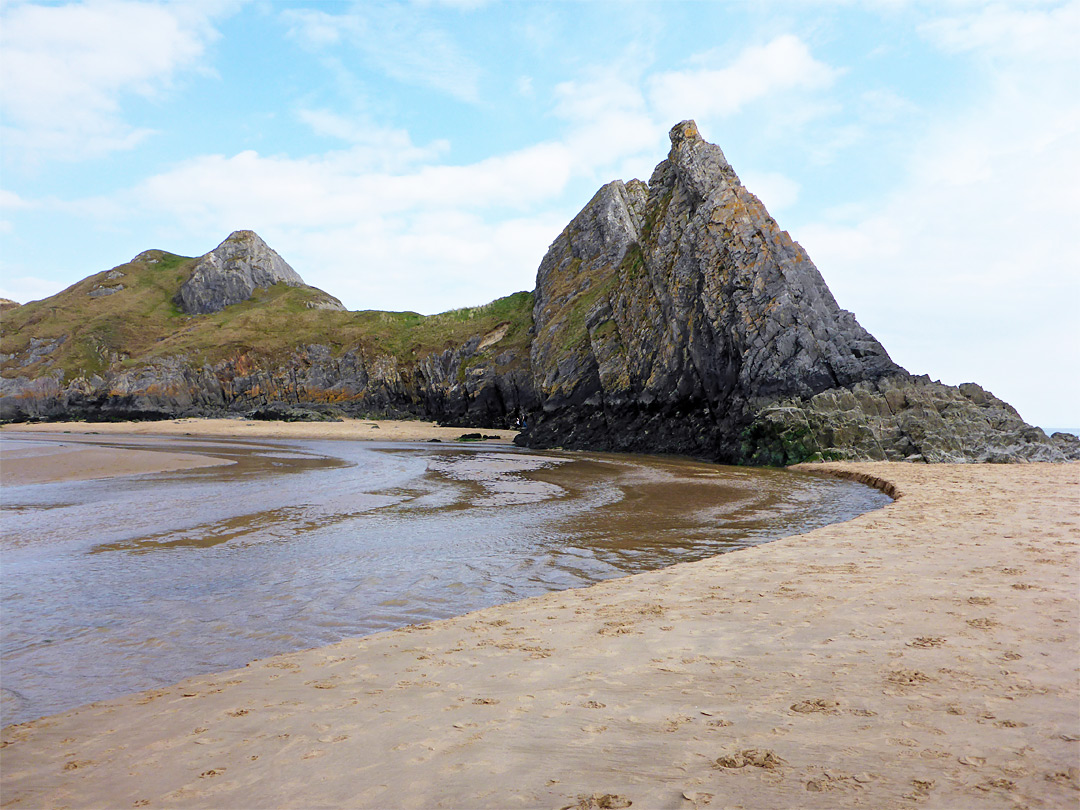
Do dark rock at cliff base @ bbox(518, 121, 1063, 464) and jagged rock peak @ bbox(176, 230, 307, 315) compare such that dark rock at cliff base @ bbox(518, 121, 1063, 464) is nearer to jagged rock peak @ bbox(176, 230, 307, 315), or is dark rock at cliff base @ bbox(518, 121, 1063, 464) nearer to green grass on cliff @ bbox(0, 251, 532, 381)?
green grass on cliff @ bbox(0, 251, 532, 381)

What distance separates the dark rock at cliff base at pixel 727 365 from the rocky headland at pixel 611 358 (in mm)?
97

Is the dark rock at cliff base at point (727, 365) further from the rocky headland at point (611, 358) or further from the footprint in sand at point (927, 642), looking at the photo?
the footprint in sand at point (927, 642)

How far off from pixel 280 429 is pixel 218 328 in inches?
1336

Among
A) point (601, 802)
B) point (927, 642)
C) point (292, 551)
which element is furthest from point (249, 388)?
point (601, 802)

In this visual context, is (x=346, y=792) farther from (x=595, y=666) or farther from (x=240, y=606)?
(x=240, y=606)

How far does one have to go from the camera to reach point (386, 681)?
4742 millimetres

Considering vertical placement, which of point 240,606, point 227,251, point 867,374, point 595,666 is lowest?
point 240,606

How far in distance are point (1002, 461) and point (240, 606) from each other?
25260 mm

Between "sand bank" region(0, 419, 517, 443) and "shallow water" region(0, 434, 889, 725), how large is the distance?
87.0ft

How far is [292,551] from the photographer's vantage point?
10.1 meters

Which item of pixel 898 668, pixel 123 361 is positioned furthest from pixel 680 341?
pixel 123 361

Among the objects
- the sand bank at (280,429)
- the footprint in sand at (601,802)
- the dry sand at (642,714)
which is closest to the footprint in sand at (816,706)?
the dry sand at (642,714)

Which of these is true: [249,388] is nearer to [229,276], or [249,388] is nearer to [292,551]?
[229,276]

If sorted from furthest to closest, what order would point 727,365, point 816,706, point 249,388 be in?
point 249,388
point 727,365
point 816,706
